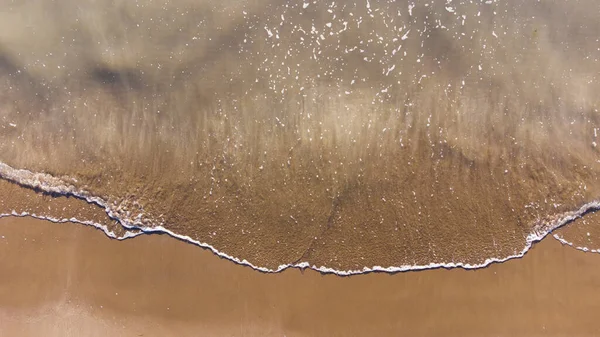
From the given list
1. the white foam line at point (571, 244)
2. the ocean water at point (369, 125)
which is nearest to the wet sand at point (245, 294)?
the white foam line at point (571, 244)

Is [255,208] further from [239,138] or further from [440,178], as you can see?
[440,178]

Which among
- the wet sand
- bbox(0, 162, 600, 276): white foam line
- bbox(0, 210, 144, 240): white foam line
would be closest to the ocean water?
bbox(0, 162, 600, 276): white foam line

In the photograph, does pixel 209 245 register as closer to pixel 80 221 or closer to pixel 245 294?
pixel 245 294

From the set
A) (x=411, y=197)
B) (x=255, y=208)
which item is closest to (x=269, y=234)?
(x=255, y=208)

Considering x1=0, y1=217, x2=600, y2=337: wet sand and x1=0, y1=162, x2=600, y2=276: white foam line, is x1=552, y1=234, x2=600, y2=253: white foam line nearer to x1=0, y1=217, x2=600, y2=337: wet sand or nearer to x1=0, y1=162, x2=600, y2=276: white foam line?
x1=0, y1=217, x2=600, y2=337: wet sand

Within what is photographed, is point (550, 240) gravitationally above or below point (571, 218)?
below

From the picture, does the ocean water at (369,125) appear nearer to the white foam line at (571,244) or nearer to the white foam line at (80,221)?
the white foam line at (571,244)
